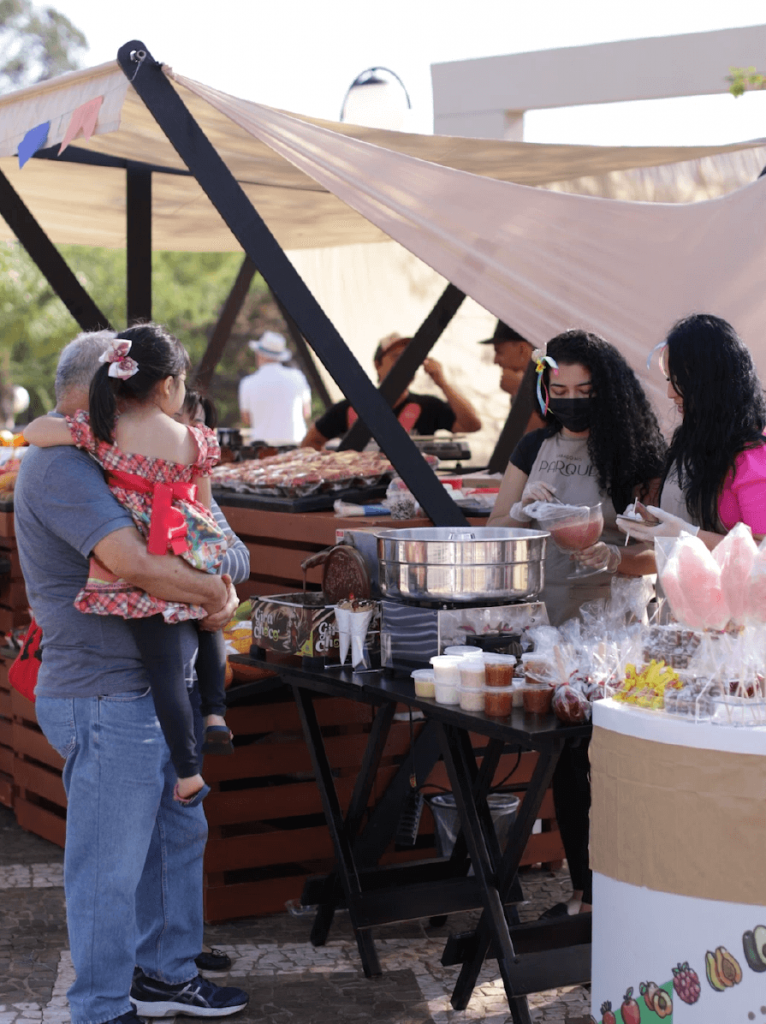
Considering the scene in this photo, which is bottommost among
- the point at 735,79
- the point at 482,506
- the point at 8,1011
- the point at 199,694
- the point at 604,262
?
the point at 8,1011

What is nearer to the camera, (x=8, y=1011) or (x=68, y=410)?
(x=68, y=410)

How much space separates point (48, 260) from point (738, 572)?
14.7 feet

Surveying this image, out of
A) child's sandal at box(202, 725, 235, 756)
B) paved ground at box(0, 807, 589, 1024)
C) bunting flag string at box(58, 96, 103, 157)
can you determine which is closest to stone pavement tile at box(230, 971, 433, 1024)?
paved ground at box(0, 807, 589, 1024)

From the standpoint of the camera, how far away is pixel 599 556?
3480 mm

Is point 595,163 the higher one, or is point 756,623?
point 595,163

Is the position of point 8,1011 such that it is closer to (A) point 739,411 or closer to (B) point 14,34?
(A) point 739,411

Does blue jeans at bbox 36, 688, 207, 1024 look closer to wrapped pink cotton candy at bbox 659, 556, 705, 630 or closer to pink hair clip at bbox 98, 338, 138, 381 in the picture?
pink hair clip at bbox 98, 338, 138, 381

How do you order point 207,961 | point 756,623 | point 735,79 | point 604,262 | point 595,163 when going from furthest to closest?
point 735,79 → point 595,163 → point 604,262 → point 207,961 → point 756,623

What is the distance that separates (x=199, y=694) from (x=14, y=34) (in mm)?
65184

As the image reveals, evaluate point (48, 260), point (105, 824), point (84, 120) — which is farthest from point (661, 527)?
point (48, 260)

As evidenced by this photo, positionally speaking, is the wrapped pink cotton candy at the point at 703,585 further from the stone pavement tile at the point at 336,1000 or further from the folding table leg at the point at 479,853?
the stone pavement tile at the point at 336,1000

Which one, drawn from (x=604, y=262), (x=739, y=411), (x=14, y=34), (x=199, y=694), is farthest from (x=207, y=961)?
(x=14, y=34)

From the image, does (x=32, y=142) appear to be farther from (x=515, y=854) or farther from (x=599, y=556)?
(x=515, y=854)

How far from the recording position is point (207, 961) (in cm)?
368
